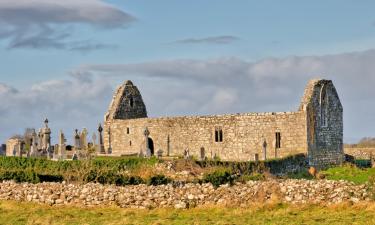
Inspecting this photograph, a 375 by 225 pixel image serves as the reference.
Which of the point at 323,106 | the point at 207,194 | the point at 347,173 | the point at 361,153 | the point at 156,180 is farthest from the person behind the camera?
the point at 361,153

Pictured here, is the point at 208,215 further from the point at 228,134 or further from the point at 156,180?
the point at 228,134

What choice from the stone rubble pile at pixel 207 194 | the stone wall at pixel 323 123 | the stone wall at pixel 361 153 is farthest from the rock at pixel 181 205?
the stone wall at pixel 361 153

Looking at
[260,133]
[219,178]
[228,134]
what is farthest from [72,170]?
[228,134]

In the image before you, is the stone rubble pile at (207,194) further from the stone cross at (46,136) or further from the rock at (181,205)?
the stone cross at (46,136)

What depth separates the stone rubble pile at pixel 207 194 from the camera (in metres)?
26.3

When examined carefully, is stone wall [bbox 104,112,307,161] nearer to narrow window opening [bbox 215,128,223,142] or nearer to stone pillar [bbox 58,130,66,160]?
narrow window opening [bbox 215,128,223,142]

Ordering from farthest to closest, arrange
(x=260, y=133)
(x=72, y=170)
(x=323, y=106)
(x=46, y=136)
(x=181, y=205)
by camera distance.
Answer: (x=46, y=136), (x=323, y=106), (x=260, y=133), (x=72, y=170), (x=181, y=205)

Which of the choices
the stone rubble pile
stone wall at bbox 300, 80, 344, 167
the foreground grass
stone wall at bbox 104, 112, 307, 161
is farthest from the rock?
stone wall at bbox 300, 80, 344, 167

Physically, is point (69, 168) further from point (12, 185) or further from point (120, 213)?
point (120, 213)

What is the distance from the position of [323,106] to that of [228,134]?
706 cm

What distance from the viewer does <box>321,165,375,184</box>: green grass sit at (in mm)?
40344

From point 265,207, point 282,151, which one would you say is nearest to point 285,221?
point 265,207

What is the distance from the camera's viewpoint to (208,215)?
83.1 feet

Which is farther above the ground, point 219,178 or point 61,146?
point 61,146
